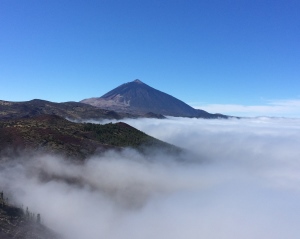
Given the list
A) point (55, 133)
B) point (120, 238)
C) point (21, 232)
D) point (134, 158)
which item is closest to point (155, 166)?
point (134, 158)

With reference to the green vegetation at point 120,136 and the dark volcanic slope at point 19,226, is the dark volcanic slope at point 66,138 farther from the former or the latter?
the dark volcanic slope at point 19,226

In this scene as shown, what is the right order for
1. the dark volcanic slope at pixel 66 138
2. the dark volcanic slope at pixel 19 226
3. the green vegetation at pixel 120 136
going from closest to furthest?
1. the dark volcanic slope at pixel 19 226
2. the dark volcanic slope at pixel 66 138
3. the green vegetation at pixel 120 136

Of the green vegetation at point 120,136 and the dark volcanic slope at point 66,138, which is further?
the green vegetation at point 120,136

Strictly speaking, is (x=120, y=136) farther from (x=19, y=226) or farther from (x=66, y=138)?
(x=19, y=226)

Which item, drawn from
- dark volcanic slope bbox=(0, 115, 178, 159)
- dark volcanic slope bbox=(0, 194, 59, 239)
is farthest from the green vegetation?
dark volcanic slope bbox=(0, 194, 59, 239)

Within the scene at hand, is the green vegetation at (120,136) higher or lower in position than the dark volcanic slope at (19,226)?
higher

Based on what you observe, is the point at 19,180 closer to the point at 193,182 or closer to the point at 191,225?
the point at 191,225

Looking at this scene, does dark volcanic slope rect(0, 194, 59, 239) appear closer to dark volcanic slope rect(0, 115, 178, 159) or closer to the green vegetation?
dark volcanic slope rect(0, 115, 178, 159)

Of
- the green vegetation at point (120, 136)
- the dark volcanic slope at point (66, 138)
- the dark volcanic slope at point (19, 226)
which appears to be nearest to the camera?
the dark volcanic slope at point (19, 226)

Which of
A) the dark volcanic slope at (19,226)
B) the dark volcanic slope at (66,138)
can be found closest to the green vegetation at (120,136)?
the dark volcanic slope at (66,138)
